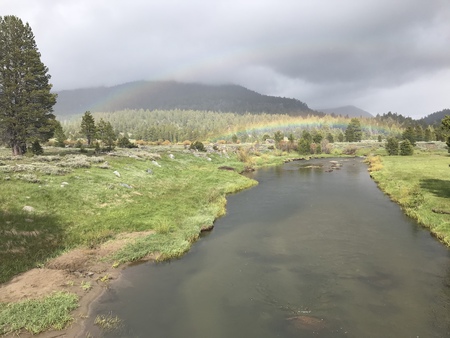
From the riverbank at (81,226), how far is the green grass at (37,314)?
5 centimetres

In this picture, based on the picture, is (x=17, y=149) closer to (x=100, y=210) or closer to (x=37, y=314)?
(x=100, y=210)

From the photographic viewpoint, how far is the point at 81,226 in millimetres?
27328

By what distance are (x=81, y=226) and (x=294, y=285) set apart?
20.5 meters

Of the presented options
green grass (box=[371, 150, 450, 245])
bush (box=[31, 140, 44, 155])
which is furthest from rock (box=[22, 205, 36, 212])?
green grass (box=[371, 150, 450, 245])

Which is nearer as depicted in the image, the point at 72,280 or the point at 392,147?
the point at 72,280

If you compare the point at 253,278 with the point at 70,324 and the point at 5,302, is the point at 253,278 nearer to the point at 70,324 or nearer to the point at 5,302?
the point at 70,324

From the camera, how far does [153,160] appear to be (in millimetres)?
62844

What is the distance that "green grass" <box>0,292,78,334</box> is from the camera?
14.6 m

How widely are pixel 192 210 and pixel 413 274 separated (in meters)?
24.5

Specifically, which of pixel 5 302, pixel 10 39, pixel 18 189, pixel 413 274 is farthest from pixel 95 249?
pixel 10 39

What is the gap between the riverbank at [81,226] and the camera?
18250 millimetres

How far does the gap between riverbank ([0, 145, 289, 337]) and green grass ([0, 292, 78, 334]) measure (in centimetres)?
5

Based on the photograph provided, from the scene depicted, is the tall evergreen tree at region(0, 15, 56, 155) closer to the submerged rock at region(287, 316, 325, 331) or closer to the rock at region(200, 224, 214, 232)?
the rock at region(200, 224, 214, 232)

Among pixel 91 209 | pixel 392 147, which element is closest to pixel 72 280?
pixel 91 209
